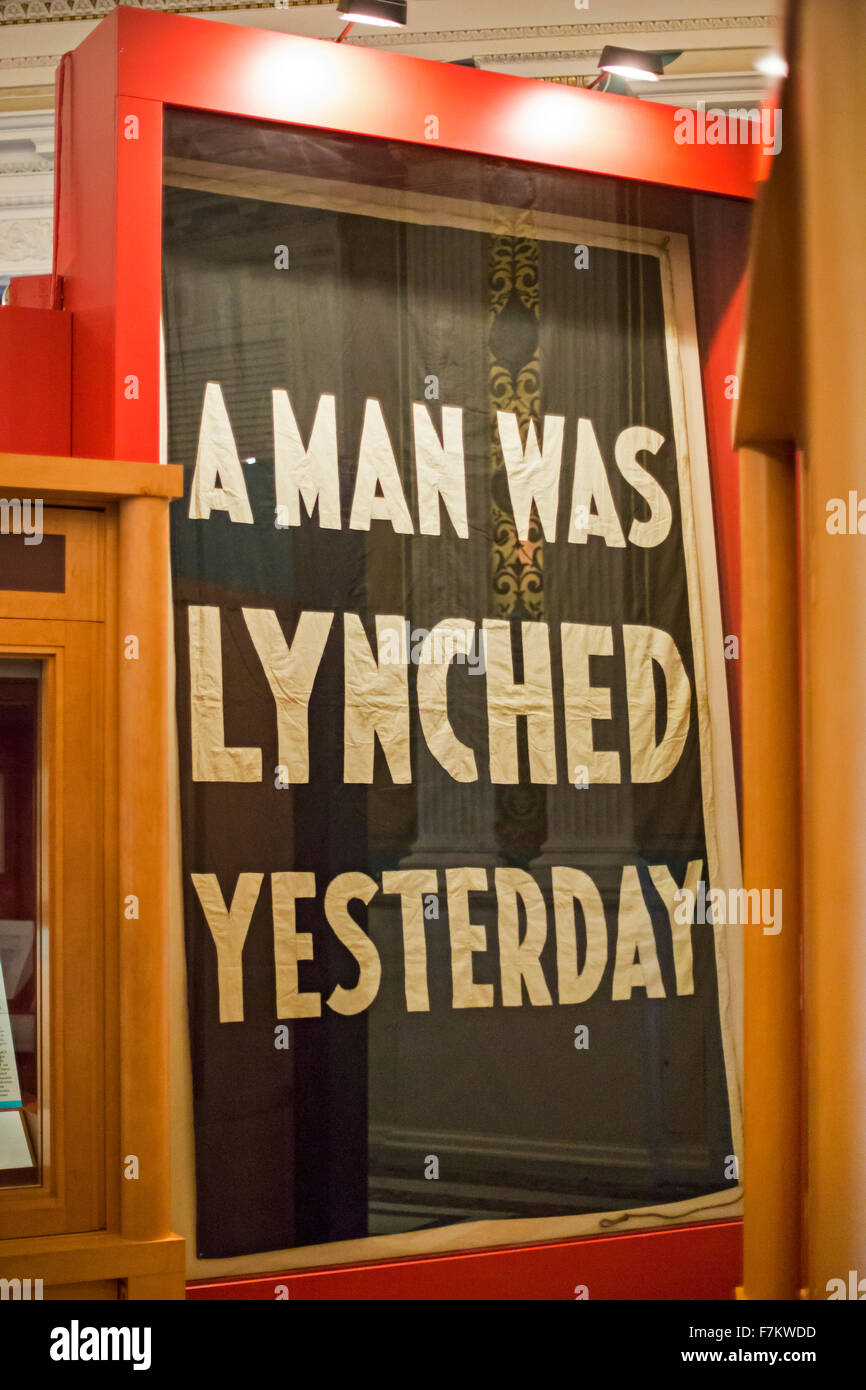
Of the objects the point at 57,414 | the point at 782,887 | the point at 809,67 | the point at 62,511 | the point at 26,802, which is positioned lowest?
the point at 782,887

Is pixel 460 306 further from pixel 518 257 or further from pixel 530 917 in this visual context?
pixel 530 917

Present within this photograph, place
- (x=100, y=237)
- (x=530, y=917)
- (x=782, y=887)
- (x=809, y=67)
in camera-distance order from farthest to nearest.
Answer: (x=530, y=917) → (x=100, y=237) → (x=782, y=887) → (x=809, y=67)

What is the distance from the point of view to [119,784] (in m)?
1.90

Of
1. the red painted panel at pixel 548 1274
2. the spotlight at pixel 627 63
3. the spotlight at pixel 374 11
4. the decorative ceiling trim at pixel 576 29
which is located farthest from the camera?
the decorative ceiling trim at pixel 576 29

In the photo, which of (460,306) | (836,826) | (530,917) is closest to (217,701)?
(530,917)

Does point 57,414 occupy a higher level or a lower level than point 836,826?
higher

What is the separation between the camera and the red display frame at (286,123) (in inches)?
94.7

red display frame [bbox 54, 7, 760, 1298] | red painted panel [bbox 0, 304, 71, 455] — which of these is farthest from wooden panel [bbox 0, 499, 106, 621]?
red painted panel [bbox 0, 304, 71, 455]

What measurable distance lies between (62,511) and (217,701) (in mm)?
674

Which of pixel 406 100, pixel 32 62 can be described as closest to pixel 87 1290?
pixel 406 100

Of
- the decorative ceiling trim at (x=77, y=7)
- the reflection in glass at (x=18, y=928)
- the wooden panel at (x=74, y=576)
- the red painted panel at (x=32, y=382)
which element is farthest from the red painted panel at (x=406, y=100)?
the decorative ceiling trim at (x=77, y=7)

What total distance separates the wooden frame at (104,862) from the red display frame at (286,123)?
1.77ft

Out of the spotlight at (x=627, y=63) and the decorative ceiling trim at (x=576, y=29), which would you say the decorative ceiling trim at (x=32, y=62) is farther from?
the spotlight at (x=627, y=63)
